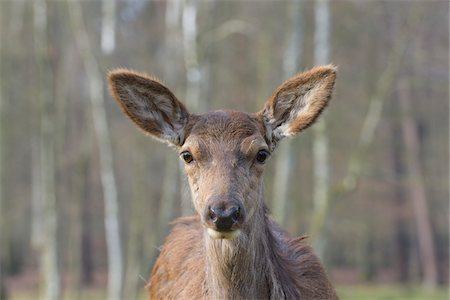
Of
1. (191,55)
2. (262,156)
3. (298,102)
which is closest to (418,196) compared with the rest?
(191,55)

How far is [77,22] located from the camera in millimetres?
20828

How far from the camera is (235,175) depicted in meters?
5.48

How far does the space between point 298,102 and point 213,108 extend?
19.2 meters

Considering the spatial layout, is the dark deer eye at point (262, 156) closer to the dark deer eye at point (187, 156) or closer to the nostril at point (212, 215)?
the dark deer eye at point (187, 156)

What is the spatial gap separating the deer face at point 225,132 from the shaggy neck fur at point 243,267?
0.12 m

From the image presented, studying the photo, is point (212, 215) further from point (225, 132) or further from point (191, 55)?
point (191, 55)

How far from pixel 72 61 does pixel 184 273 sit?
78.8ft

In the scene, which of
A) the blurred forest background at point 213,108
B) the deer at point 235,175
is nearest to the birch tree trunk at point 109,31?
the blurred forest background at point 213,108

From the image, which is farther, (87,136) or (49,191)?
(87,136)

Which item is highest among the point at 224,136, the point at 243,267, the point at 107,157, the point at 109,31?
the point at 109,31

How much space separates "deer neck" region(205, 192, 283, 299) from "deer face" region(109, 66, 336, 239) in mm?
126

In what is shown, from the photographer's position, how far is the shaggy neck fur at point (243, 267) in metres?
5.69

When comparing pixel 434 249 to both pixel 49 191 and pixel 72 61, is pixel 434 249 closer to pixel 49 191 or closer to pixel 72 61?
pixel 72 61

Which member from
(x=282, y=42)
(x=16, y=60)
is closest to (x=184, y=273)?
(x=282, y=42)
